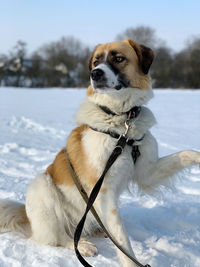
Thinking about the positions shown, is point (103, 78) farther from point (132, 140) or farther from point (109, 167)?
point (109, 167)

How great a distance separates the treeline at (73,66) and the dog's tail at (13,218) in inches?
1536

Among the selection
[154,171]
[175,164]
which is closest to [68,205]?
[154,171]

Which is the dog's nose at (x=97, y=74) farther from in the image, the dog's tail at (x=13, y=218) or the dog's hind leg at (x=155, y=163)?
the dog's tail at (x=13, y=218)

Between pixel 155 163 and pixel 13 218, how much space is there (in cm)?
142

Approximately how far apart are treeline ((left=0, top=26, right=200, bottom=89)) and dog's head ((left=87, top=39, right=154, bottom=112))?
38.7m

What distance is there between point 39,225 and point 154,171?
112 cm

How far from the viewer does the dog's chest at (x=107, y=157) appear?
7.92 ft

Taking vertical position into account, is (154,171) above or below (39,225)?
above

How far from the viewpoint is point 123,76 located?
268 cm

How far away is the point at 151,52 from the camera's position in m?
2.81


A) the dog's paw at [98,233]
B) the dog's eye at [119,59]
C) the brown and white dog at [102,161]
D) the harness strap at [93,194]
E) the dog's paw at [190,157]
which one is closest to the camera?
the harness strap at [93,194]

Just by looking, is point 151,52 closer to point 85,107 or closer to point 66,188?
point 85,107

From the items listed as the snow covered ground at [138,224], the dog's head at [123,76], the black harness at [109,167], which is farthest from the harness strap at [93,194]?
the dog's head at [123,76]

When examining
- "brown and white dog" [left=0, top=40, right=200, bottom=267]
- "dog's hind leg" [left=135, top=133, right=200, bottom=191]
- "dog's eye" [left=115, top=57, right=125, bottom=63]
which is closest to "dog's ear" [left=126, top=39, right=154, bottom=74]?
"brown and white dog" [left=0, top=40, right=200, bottom=267]
